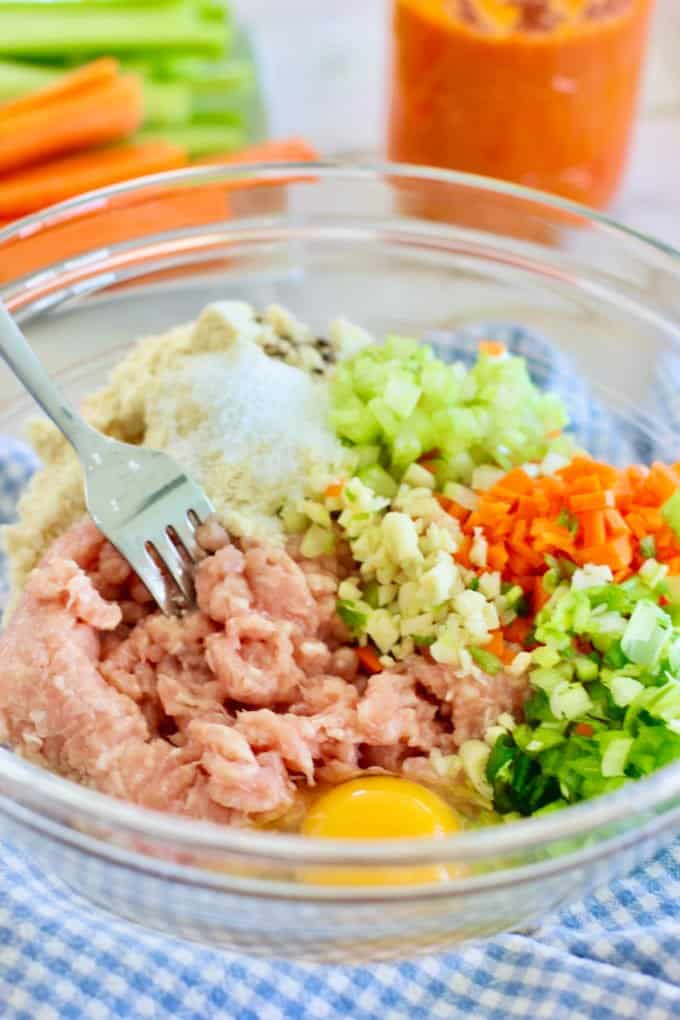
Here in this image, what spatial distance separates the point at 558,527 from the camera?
2.23m

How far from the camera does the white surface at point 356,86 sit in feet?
14.6

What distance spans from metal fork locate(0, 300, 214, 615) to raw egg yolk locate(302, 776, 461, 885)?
0.44 m

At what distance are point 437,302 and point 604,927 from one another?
6.26 feet

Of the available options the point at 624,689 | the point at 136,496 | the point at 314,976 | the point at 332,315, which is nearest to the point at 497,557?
the point at 624,689

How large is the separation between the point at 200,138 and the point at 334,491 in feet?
7.89

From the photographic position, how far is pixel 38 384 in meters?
2.26

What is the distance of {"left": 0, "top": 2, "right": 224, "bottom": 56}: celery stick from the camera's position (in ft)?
14.2

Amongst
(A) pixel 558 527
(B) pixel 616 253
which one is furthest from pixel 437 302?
(A) pixel 558 527

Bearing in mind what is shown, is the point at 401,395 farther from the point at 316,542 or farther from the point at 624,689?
the point at 624,689

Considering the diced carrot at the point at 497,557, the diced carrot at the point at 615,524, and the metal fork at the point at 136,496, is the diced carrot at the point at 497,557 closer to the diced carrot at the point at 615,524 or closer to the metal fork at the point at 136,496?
the diced carrot at the point at 615,524

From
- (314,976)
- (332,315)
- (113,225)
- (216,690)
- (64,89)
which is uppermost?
(113,225)

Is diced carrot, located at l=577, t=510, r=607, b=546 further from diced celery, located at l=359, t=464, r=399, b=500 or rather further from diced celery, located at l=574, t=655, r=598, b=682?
diced celery, located at l=359, t=464, r=399, b=500

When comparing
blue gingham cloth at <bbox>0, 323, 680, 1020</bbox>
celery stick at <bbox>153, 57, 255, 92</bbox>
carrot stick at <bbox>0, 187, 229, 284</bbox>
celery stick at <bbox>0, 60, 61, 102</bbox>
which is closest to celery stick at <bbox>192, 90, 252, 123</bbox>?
celery stick at <bbox>153, 57, 255, 92</bbox>

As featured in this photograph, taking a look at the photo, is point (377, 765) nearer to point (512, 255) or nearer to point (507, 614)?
point (507, 614)
